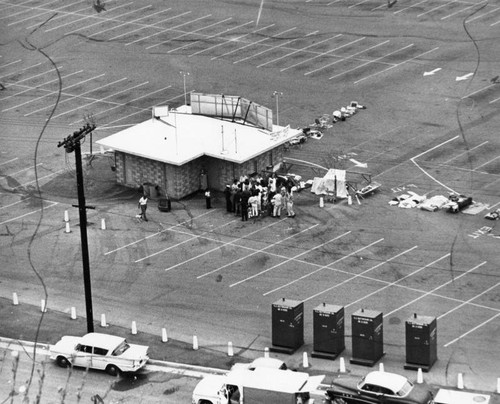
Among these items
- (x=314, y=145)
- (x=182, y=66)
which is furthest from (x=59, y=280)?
(x=182, y=66)

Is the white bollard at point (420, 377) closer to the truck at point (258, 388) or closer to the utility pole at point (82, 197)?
the truck at point (258, 388)

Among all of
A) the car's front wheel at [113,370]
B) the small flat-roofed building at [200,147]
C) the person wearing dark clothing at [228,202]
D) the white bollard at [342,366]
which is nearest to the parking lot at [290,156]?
the person wearing dark clothing at [228,202]

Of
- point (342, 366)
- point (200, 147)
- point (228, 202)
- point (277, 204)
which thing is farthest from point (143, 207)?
point (342, 366)

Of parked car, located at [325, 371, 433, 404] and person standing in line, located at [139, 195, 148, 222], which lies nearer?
parked car, located at [325, 371, 433, 404]

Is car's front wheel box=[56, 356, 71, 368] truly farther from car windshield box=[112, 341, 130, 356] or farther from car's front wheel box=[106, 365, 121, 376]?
car windshield box=[112, 341, 130, 356]

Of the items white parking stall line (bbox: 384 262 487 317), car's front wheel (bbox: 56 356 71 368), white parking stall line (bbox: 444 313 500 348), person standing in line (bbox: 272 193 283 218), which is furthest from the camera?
person standing in line (bbox: 272 193 283 218)

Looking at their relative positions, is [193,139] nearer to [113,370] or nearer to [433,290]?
[433,290]

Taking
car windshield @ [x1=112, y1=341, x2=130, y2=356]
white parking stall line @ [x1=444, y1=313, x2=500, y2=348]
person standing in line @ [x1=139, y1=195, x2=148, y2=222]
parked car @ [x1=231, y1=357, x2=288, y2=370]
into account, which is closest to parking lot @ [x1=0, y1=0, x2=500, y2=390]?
white parking stall line @ [x1=444, y1=313, x2=500, y2=348]
